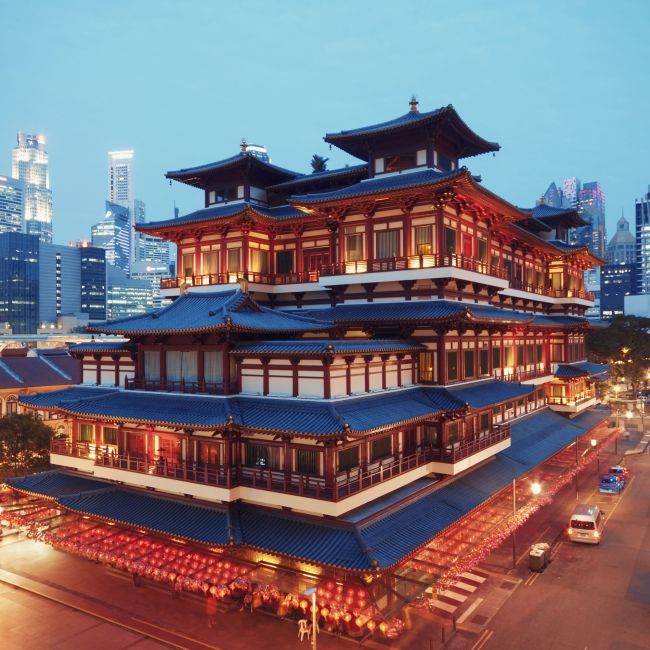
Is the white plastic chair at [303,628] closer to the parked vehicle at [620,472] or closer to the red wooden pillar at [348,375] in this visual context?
the red wooden pillar at [348,375]

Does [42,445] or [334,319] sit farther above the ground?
[334,319]

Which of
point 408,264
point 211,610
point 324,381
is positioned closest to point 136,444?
point 211,610

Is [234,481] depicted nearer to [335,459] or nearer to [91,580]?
[335,459]

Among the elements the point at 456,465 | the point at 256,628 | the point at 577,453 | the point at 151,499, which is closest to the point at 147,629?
the point at 256,628

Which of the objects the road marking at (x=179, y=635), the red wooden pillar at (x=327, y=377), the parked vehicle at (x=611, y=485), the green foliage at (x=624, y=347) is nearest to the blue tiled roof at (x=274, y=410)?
the red wooden pillar at (x=327, y=377)

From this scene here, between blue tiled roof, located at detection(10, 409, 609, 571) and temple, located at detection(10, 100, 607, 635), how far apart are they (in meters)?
0.11

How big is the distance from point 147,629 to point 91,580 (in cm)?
685

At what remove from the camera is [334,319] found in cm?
3238

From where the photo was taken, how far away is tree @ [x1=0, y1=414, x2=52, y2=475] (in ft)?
135

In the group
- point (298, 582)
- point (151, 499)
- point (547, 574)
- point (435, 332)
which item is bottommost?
point (547, 574)

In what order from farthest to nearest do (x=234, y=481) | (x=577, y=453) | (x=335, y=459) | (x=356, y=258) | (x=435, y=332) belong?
(x=577, y=453) < (x=356, y=258) < (x=435, y=332) < (x=234, y=481) < (x=335, y=459)

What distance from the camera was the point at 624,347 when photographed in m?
91.9

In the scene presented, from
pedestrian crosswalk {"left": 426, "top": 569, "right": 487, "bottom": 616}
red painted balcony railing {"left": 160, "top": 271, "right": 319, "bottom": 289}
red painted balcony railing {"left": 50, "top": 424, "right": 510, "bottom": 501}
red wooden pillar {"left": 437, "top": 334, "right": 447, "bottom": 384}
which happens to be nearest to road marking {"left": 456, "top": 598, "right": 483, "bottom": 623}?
pedestrian crosswalk {"left": 426, "top": 569, "right": 487, "bottom": 616}

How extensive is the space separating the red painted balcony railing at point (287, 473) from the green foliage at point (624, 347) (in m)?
69.1
